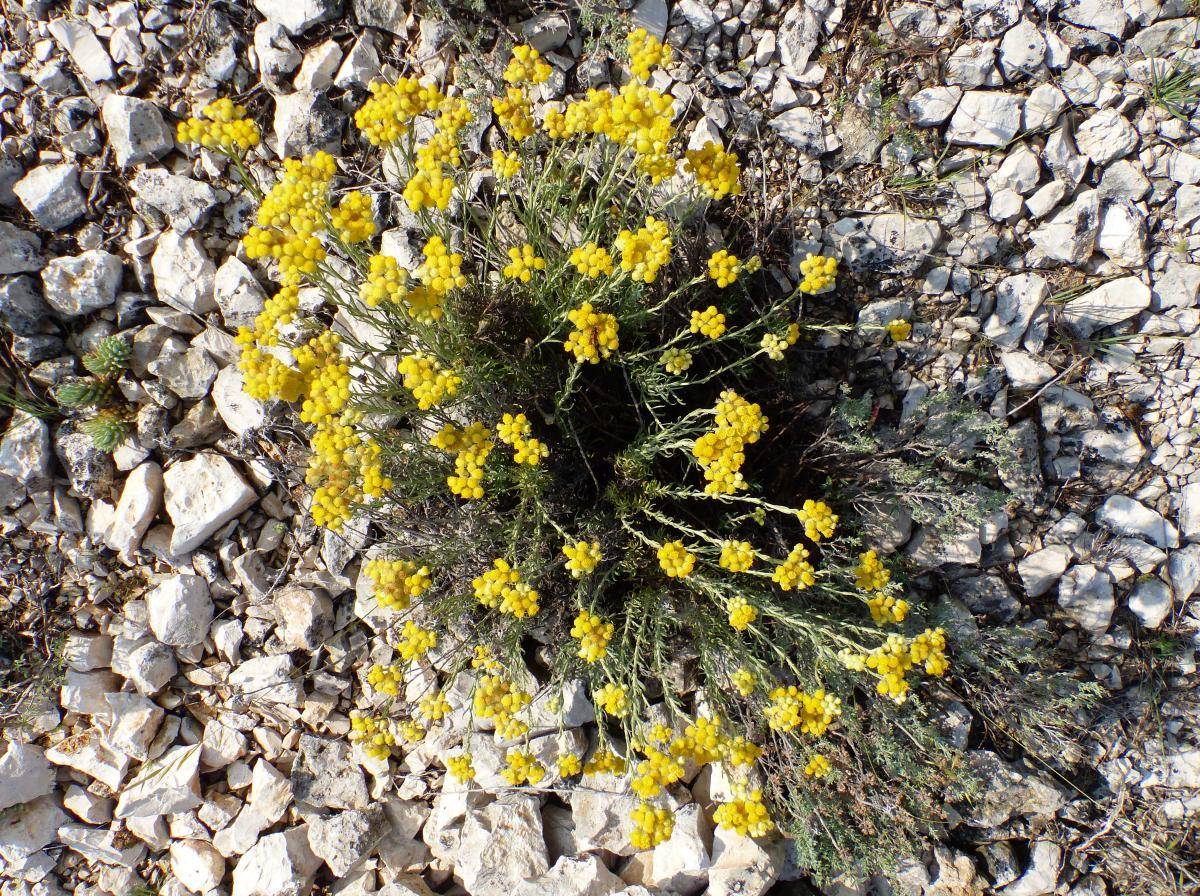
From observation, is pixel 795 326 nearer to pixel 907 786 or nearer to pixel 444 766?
pixel 907 786

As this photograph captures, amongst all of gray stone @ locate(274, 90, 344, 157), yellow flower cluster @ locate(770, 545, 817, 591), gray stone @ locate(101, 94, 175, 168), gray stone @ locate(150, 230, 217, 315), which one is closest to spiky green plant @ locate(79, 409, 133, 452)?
gray stone @ locate(150, 230, 217, 315)

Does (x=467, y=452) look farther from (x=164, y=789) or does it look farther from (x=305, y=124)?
(x=164, y=789)

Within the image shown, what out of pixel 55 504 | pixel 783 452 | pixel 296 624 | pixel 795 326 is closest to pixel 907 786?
pixel 783 452

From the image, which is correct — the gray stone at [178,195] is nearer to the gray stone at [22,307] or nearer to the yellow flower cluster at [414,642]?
the gray stone at [22,307]

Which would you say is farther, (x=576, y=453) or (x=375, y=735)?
(x=576, y=453)

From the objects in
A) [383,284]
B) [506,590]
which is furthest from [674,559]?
[383,284]
